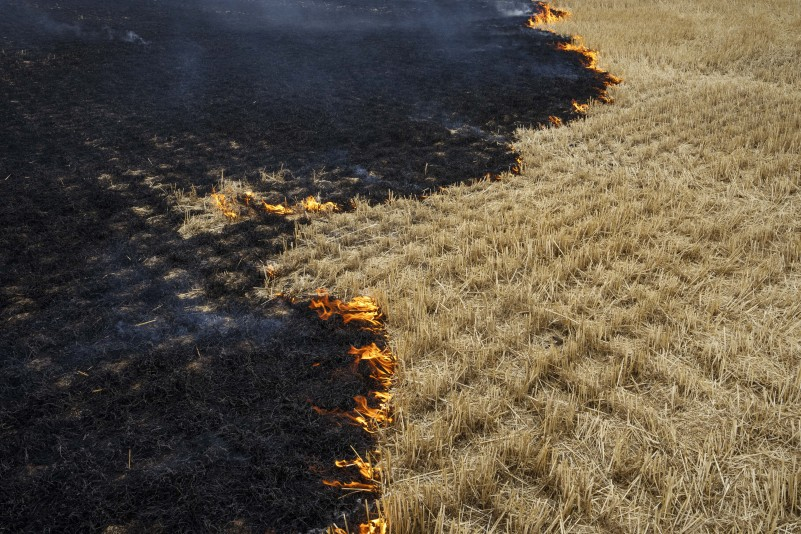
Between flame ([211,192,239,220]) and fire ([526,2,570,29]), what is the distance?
1270 centimetres

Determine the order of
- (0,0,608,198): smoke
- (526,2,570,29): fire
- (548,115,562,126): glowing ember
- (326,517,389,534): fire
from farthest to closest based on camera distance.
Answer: (526,2,570,29): fire < (548,115,562,126): glowing ember < (0,0,608,198): smoke < (326,517,389,534): fire

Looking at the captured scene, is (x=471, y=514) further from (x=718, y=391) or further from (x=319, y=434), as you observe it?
(x=718, y=391)

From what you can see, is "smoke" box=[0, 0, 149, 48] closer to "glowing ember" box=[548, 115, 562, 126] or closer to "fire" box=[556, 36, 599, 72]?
"glowing ember" box=[548, 115, 562, 126]

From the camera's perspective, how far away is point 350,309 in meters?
3.96

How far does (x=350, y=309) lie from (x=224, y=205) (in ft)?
7.63

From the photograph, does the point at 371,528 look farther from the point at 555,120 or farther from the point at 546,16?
the point at 546,16

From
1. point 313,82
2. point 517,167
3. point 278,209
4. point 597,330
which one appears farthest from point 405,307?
point 313,82

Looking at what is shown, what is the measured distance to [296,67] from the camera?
1091 cm

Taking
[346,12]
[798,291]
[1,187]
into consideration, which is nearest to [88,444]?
[1,187]

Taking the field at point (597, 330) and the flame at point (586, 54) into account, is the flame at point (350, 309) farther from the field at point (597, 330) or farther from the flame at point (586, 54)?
the flame at point (586, 54)

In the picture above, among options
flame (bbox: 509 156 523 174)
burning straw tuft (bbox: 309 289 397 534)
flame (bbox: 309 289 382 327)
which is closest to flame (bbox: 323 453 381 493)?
burning straw tuft (bbox: 309 289 397 534)

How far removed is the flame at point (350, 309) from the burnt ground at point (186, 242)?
112 mm

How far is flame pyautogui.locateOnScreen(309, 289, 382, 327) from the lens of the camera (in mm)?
3861

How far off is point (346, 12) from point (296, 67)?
7.58 meters
